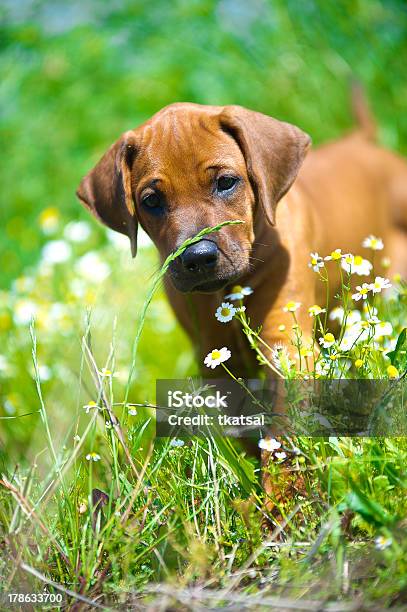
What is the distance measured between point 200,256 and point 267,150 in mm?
644

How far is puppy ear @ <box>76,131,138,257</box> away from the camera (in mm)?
3705

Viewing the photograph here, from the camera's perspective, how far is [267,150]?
3.58m

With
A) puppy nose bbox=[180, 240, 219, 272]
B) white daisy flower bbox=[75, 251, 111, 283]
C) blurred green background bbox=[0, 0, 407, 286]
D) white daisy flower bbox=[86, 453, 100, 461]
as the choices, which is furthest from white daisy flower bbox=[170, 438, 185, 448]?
blurred green background bbox=[0, 0, 407, 286]

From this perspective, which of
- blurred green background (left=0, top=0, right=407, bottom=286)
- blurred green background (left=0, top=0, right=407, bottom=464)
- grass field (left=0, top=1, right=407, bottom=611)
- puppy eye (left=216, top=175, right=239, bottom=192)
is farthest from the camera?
blurred green background (left=0, top=0, right=407, bottom=286)

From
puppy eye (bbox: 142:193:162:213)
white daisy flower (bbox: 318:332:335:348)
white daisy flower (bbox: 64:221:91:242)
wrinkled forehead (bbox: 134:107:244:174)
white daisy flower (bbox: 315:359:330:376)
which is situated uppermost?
wrinkled forehead (bbox: 134:107:244:174)

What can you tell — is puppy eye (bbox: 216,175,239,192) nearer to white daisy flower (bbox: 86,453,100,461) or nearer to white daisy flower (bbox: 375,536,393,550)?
white daisy flower (bbox: 86,453,100,461)

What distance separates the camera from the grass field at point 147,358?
245cm

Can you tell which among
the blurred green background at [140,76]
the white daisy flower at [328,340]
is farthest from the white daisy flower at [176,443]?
the blurred green background at [140,76]

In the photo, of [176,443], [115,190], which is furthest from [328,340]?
[115,190]

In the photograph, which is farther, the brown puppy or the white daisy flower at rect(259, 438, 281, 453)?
the brown puppy

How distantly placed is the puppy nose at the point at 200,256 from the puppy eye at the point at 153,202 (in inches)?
15.7

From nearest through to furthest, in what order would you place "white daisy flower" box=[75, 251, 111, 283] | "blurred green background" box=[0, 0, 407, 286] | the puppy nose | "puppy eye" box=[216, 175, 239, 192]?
the puppy nose < "puppy eye" box=[216, 175, 239, 192] < "white daisy flower" box=[75, 251, 111, 283] < "blurred green background" box=[0, 0, 407, 286]

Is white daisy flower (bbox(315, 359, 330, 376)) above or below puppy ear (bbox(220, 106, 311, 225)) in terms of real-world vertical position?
below
